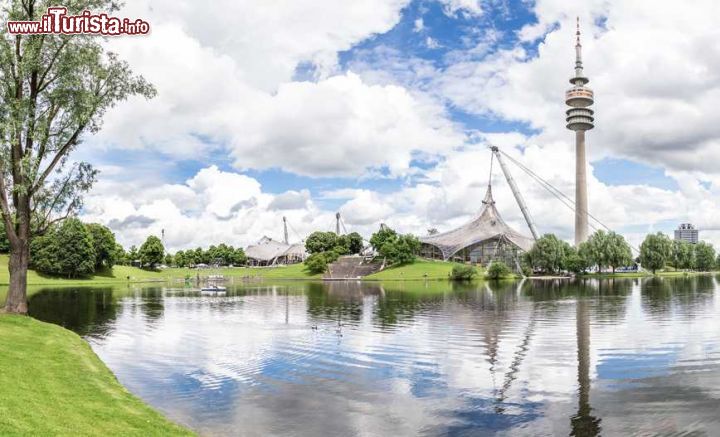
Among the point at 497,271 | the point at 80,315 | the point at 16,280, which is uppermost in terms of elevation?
the point at 16,280

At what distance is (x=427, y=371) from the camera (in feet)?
94.6


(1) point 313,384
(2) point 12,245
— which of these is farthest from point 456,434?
(2) point 12,245

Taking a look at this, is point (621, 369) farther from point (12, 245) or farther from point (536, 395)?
point (12, 245)

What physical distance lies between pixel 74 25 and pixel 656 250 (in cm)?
16335

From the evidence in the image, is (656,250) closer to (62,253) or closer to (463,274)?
(463,274)

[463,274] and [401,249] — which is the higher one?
[401,249]

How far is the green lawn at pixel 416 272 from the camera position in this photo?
169125mm

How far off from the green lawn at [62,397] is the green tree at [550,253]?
145 meters

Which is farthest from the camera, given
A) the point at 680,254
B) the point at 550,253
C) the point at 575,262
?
the point at 680,254

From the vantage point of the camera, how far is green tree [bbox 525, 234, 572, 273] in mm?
159250

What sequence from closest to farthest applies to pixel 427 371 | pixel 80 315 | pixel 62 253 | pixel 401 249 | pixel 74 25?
pixel 427 371, pixel 74 25, pixel 80 315, pixel 62 253, pixel 401 249

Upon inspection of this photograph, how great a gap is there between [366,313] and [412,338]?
20.5 m

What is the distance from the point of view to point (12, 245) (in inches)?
1470

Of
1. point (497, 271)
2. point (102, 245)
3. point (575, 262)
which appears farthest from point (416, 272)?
point (102, 245)
